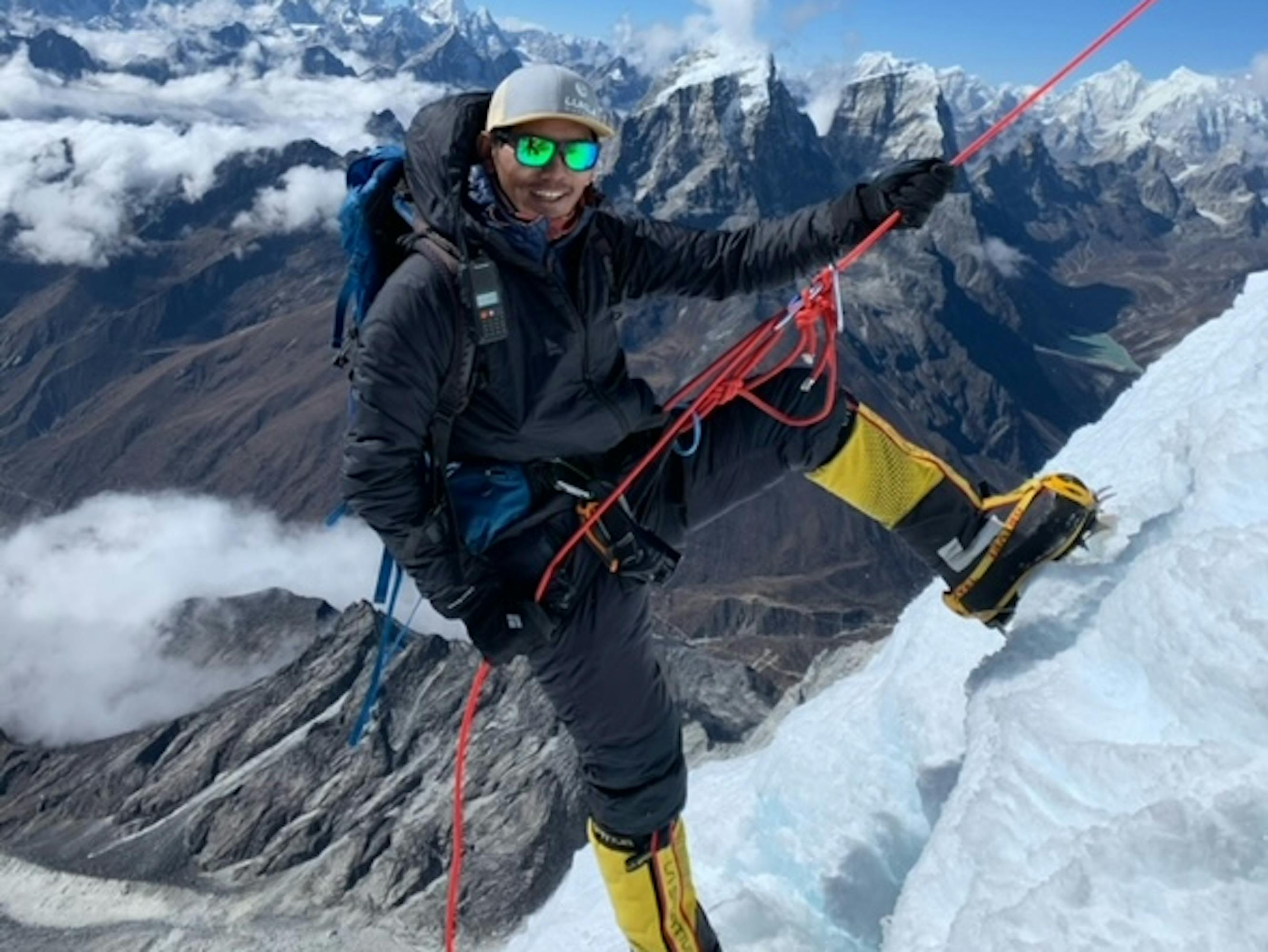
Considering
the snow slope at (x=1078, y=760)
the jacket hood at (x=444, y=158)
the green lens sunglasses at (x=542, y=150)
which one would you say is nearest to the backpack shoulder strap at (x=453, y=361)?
the jacket hood at (x=444, y=158)

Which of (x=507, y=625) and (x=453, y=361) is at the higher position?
(x=453, y=361)

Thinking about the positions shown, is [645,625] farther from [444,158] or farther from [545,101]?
[545,101]

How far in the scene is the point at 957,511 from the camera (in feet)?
22.8

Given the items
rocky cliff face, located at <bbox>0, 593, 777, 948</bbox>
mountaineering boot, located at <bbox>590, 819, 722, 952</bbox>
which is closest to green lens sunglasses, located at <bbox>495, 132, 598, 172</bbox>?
mountaineering boot, located at <bbox>590, 819, 722, 952</bbox>

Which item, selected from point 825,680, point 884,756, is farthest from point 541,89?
point 825,680

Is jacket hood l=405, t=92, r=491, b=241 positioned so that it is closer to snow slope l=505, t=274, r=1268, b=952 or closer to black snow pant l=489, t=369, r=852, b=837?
black snow pant l=489, t=369, r=852, b=837

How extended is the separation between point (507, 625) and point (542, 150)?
2.70m

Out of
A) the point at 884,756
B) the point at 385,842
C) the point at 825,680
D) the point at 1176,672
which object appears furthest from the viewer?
the point at 385,842

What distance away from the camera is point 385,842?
326 ft

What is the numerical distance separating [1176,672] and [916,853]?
124 inches

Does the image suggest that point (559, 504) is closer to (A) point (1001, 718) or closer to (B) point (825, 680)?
(A) point (1001, 718)

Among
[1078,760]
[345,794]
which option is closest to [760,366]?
[1078,760]

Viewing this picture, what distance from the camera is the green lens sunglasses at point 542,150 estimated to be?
5750 mm

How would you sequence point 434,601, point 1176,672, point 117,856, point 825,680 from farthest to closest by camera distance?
point 117,856 < point 825,680 < point 434,601 < point 1176,672
